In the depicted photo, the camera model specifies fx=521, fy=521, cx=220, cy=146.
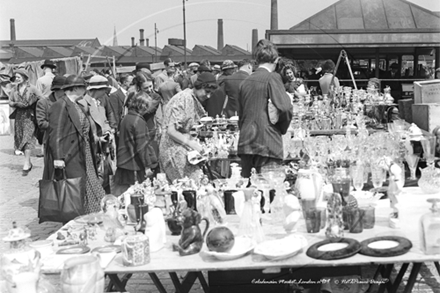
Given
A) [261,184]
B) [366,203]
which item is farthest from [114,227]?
[366,203]

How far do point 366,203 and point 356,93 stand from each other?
4829 mm

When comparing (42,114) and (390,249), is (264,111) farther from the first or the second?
(42,114)

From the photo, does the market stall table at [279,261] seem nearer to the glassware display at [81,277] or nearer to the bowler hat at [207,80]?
the glassware display at [81,277]

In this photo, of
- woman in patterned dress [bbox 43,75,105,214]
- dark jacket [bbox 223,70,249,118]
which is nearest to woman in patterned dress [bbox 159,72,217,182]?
woman in patterned dress [bbox 43,75,105,214]

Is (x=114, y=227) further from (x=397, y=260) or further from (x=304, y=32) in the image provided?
(x=304, y=32)

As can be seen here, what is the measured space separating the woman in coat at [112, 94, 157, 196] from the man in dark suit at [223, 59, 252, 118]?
2.13m

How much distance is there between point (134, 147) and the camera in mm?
4727

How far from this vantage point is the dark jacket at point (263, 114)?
12.9ft

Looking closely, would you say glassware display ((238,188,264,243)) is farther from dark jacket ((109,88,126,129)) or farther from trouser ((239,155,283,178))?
dark jacket ((109,88,126,129))

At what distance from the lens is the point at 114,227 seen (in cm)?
283

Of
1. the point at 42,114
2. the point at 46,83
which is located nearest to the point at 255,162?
the point at 42,114

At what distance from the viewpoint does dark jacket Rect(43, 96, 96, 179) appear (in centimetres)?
448

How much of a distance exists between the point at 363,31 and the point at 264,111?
24.0 feet

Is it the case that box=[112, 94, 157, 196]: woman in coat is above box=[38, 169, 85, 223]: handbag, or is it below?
above
